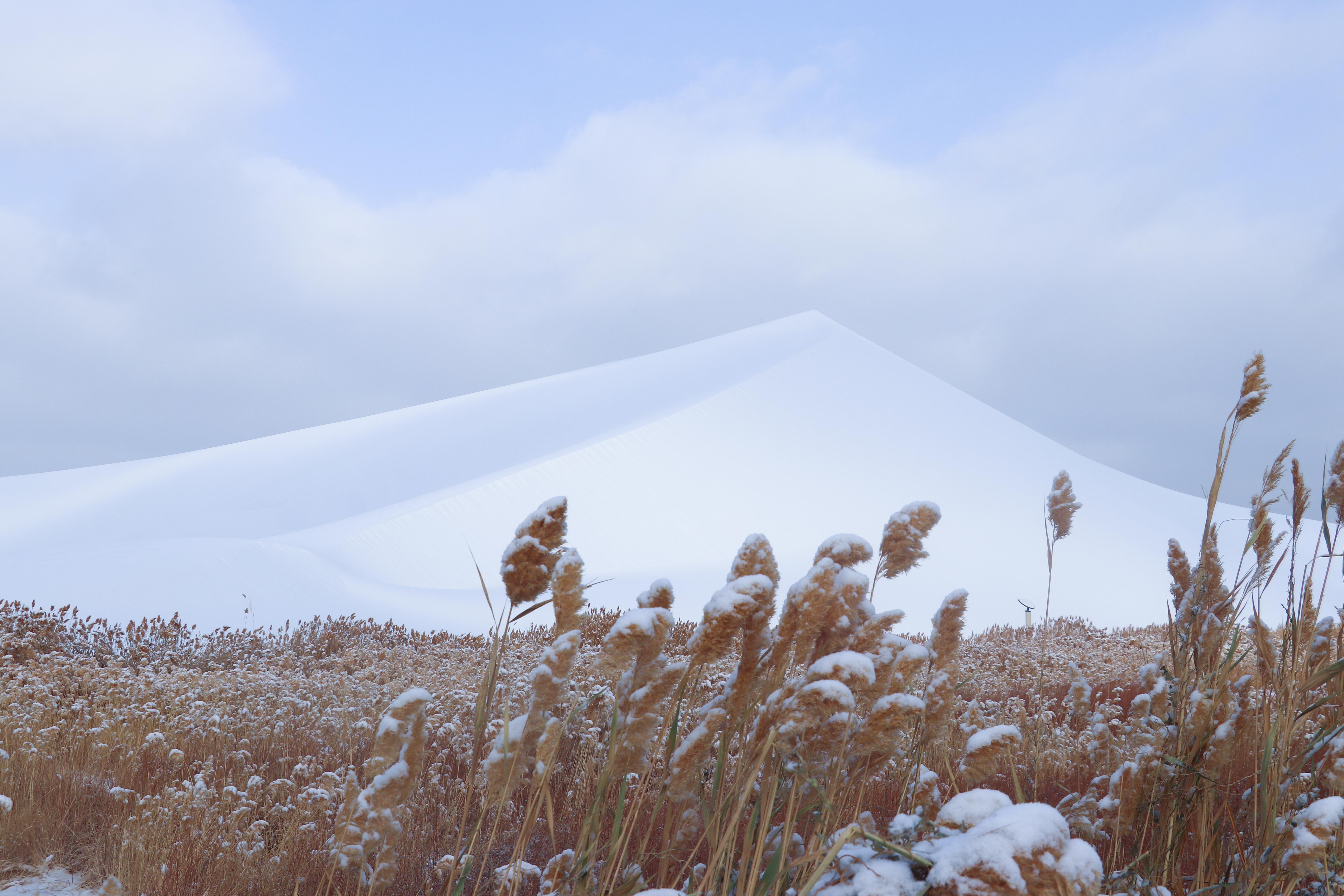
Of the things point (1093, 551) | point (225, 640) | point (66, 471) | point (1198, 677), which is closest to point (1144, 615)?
point (1093, 551)

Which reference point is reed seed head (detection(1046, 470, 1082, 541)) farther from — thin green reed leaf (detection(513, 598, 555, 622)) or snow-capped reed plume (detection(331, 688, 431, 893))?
snow-capped reed plume (detection(331, 688, 431, 893))

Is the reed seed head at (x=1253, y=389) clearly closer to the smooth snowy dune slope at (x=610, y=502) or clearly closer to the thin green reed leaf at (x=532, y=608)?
the thin green reed leaf at (x=532, y=608)

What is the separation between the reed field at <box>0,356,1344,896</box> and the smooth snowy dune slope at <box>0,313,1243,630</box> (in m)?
7.81

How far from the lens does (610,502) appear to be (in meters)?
18.6

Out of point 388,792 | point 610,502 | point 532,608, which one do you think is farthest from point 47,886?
point 610,502

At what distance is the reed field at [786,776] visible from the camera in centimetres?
107

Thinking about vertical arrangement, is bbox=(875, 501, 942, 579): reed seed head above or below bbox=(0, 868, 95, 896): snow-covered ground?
above

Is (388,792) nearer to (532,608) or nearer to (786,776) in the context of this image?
(532,608)

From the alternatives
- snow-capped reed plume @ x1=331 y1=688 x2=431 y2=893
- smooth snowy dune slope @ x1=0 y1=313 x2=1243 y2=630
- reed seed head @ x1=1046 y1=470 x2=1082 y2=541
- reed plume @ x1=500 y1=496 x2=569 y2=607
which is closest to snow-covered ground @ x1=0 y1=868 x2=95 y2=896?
snow-capped reed plume @ x1=331 y1=688 x2=431 y2=893

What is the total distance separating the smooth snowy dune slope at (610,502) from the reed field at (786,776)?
7808 millimetres

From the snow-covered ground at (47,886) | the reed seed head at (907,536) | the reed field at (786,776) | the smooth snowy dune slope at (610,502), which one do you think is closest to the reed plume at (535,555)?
the reed field at (786,776)

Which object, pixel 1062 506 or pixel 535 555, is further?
pixel 1062 506

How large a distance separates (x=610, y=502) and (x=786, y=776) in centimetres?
1738

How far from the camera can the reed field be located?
1070 mm
